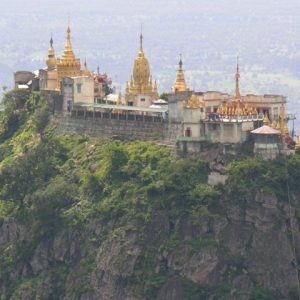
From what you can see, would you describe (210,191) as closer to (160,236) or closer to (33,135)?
(160,236)

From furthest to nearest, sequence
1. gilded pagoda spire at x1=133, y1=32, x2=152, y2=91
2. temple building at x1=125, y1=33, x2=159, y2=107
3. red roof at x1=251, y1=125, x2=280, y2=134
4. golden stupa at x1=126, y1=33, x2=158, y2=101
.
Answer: gilded pagoda spire at x1=133, y1=32, x2=152, y2=91 < golden stupa at x1=126, y1=33, x2=158, y2=101 < temple building at x1=125, y1=33, x2=159, y2=107 < red roof at x1=251, y1=125, x2=280, y2=134

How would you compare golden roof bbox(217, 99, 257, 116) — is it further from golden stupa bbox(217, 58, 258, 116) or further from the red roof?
the red roof

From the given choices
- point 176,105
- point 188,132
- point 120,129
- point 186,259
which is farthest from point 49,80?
point 186,259

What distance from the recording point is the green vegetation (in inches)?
2596

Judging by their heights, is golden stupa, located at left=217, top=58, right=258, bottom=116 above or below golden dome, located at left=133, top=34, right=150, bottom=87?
below

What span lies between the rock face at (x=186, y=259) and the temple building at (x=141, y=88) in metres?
9.55

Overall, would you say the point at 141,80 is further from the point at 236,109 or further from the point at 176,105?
the point at 236,109

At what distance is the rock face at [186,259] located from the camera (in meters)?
64.8

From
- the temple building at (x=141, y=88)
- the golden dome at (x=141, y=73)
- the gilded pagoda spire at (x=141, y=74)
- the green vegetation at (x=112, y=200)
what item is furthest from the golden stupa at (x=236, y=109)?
the golden dome at (x=141, y=73)

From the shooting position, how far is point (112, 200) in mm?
69250

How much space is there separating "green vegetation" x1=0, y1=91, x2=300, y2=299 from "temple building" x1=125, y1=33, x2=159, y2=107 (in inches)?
135

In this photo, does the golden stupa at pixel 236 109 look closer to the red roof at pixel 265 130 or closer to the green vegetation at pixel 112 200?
the red roof at pixel 265 130

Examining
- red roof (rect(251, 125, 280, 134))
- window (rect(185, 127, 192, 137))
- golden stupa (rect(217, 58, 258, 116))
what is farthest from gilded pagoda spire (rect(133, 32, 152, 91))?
red roof (rect(251, 125, 280, 134))

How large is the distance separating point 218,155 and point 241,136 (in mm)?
1267
